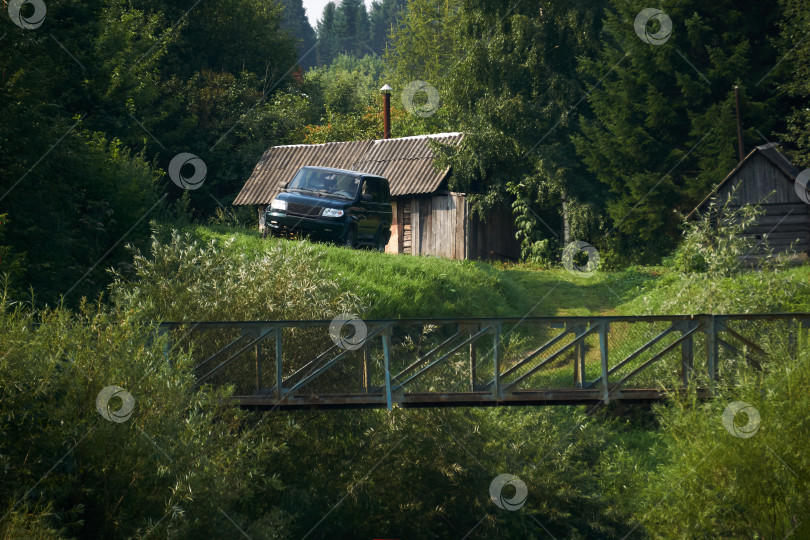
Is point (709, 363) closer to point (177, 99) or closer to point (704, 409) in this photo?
point (704, 409)

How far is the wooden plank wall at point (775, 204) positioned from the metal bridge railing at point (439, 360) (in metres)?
8.09

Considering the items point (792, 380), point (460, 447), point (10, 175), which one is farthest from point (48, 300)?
point (792, 380)

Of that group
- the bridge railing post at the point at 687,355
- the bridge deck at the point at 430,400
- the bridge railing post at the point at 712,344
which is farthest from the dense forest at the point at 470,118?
the bridge railing post at the point at 712,344

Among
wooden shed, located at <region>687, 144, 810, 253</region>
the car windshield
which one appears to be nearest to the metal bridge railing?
the car windshield

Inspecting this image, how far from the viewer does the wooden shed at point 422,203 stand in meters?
28.8

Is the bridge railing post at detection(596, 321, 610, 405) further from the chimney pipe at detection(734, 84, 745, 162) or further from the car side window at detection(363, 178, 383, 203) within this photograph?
the chimney pipe at detection(734, 84, 745, 162)

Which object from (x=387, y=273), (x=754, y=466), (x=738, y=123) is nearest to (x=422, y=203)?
(x=387, y=273)

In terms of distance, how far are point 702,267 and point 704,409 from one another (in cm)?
1018

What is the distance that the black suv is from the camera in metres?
21.6

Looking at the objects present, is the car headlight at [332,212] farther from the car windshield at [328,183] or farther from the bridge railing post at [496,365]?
the bridge railing post at [496,365]

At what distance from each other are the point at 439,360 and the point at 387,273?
9158 mm

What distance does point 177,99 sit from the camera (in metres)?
35.2

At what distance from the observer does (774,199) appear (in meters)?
A: 24.8

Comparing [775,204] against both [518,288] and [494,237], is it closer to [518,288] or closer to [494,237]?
[518,288]
